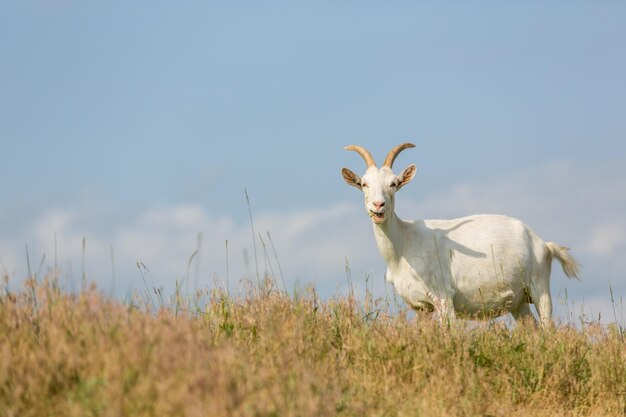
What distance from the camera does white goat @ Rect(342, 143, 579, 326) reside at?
11.7 meters

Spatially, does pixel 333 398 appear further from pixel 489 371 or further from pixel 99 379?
pixel 489 371

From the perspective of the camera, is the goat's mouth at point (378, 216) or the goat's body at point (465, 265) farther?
the goat's body at point (465, 265)

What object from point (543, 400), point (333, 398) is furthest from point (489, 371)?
point (333, 398)

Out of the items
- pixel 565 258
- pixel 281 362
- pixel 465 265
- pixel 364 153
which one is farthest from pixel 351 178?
pixel 281 362

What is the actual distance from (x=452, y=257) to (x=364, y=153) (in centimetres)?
191

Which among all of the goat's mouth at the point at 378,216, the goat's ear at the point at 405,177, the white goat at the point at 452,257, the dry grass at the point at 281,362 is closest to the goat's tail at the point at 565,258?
the white goat at the point at 452,257

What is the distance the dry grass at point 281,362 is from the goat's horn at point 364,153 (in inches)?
135

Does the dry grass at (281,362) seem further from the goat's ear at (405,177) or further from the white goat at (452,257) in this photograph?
the goat's ear at (405,177)

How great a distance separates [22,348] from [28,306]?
42.8 inches

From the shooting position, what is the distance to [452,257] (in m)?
12.0

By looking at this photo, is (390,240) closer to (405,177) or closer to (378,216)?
(378,216)

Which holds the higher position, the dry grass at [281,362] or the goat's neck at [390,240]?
the goat's neck at [390,240]

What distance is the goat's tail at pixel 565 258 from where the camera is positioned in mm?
13070

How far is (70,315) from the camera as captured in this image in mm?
6371
